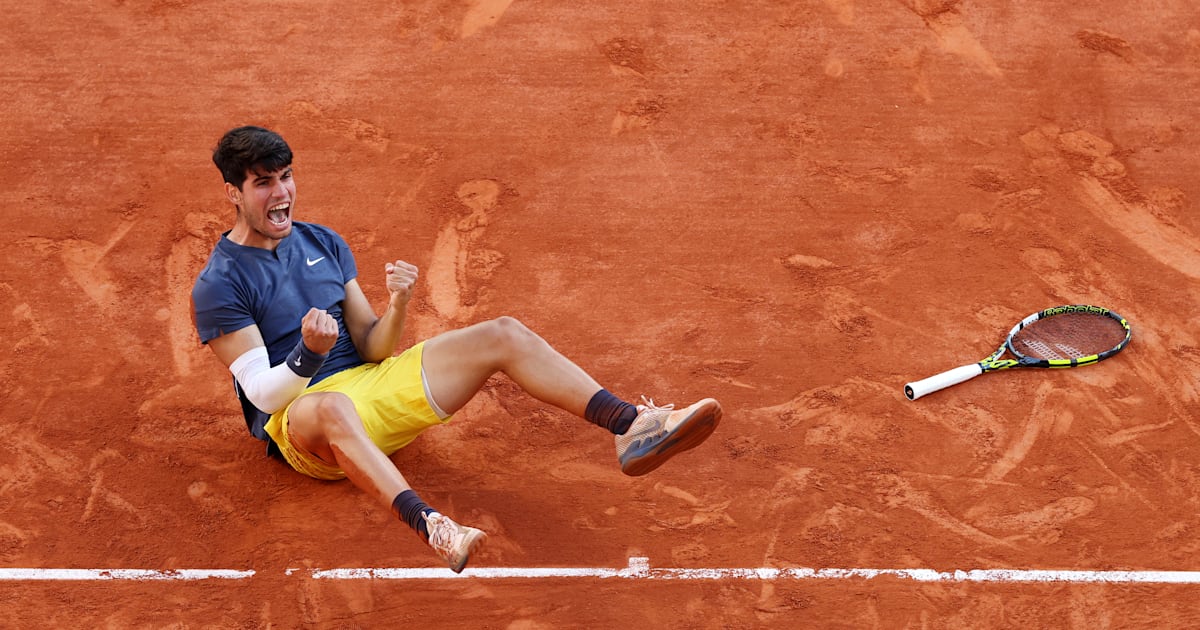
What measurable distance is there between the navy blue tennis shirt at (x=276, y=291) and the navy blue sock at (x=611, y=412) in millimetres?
1184

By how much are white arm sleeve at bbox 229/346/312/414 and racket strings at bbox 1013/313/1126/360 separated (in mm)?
3716

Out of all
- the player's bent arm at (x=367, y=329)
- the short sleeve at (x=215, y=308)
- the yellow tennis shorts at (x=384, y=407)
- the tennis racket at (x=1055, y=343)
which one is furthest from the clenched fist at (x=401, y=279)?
the tennis racket at (x=1055, y=343)

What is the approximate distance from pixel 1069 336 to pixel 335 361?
380 cm

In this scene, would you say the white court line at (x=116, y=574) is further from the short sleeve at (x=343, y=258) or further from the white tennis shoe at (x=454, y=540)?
the short sleeve at (x=343, y=258)

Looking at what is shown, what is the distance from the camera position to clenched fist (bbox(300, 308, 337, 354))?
4.74m

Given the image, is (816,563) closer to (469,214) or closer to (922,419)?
(922,419)

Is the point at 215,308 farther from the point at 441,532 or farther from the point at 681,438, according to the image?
the point at 681,438

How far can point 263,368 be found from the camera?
5.05 meters

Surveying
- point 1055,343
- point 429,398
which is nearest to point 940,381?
point 1055,343

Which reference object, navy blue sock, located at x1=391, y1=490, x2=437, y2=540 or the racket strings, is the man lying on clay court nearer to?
navy blue sock, located at x1=391, y1=490, x2=437, y2=540

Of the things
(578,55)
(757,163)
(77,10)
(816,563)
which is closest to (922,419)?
(816,563)

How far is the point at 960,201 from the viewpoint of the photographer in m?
7.57

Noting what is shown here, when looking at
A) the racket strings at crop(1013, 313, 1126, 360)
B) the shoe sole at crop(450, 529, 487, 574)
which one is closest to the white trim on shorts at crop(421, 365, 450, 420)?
the shoe sole at crop(450, 529, 487, 574)

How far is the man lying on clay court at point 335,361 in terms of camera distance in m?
4.92
